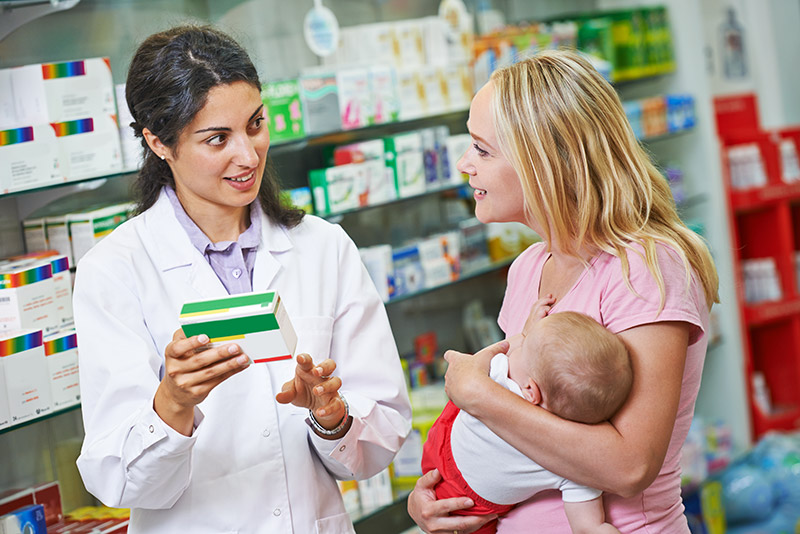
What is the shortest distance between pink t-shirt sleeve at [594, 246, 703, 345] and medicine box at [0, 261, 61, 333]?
1.43m

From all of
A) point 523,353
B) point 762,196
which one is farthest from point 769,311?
point 523,353

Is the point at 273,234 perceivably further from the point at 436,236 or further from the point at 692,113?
the point at 692,113

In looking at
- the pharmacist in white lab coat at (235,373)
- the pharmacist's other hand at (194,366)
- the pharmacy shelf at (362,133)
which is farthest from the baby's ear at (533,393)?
the pharmacy shelf at (362,133)

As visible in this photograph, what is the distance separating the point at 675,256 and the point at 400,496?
1.95 meters

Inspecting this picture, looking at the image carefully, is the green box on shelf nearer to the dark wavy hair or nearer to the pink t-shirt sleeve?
the dark wavy hair


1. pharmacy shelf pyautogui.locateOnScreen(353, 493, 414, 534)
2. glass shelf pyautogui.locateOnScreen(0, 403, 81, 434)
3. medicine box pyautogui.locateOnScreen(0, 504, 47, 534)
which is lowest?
pharmacy shelf pyautogui.locateOnScreen(353, 493, 414, 534)

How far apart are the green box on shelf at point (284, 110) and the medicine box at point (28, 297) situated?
38.8 inches

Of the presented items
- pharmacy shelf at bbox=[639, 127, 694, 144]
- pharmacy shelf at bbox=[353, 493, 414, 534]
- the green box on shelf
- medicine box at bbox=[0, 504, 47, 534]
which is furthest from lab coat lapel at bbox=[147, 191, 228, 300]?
pharmacy shelf at bbox=[639, 127, 694, 144]

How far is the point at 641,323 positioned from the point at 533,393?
0.80 feet

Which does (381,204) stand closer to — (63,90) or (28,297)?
(63,90)

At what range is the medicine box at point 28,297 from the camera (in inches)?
92.3

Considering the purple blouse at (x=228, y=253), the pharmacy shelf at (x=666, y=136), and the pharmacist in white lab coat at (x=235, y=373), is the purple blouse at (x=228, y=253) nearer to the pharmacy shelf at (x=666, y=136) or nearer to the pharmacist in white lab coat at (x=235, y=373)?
the pharmacist in white lab coat at (x=235, y=373)

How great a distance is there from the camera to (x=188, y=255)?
6.90 ft

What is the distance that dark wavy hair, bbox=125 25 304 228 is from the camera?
2008 mm
